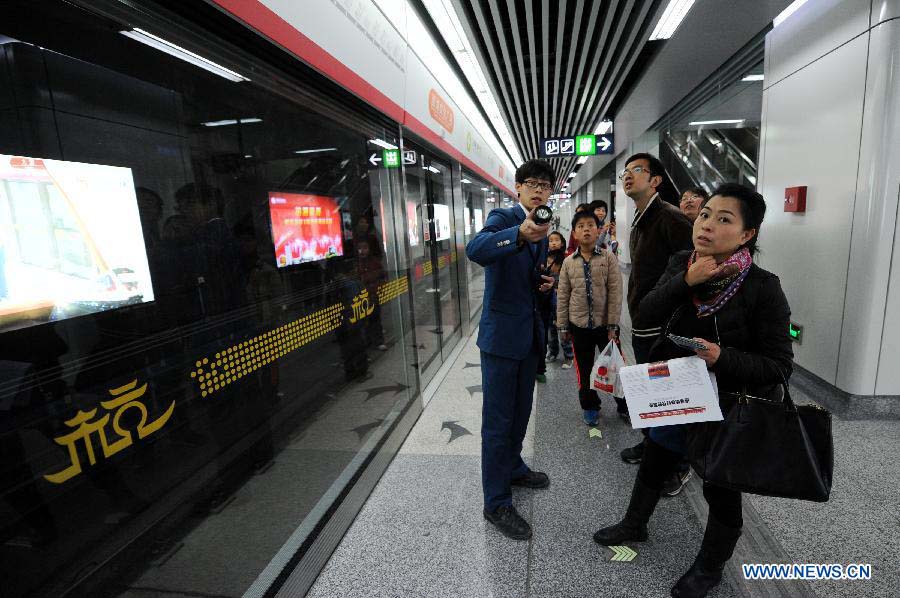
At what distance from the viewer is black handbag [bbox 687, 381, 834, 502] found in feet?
4.26

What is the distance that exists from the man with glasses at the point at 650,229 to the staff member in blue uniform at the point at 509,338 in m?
0.54

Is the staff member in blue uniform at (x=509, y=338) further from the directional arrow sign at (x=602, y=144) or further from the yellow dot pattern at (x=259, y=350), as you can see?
the directional arrow sign at (x=602, y=144)

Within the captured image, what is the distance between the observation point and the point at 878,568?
175cm

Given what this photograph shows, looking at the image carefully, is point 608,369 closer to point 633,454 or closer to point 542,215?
point 633,454

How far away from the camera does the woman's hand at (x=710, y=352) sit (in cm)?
135

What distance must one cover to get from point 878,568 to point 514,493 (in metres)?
1.59

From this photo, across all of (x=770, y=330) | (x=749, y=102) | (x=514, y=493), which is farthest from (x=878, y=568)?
(x=749, y=102)

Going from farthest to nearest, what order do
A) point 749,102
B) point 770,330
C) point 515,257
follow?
point 749,102, point 515,257, point 770,330

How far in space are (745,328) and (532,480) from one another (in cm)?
149

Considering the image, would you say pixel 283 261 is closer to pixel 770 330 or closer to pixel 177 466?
pixel 177 466

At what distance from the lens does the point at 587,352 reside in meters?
3.11

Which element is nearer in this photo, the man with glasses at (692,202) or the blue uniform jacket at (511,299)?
the blue uniform jacket at (511,299)

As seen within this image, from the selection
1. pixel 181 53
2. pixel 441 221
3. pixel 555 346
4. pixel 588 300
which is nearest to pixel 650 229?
pixel 588 300

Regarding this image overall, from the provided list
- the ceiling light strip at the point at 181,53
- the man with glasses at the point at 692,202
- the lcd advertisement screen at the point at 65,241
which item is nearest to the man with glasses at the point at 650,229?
the man with glasses at the point at 692,202
